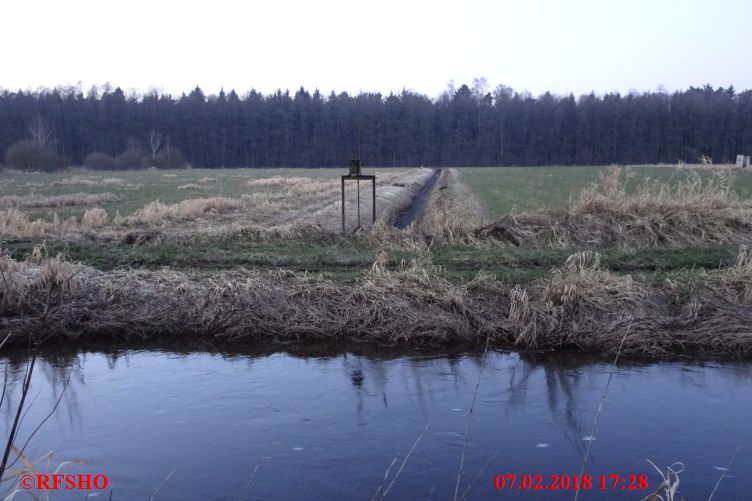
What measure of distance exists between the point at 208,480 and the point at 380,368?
3.69 meters

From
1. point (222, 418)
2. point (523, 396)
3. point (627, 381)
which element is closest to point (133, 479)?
point (222, 418)

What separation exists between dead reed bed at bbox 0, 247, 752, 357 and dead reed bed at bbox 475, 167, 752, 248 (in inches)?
180

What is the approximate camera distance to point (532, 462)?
6477mm

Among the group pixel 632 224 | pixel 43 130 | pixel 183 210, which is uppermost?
pixel 43 130

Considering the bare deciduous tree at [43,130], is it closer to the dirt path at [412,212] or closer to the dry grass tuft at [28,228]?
the dirt path at [412,212]

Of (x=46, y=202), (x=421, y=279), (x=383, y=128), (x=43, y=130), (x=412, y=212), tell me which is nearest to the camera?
(x=421, y=279)

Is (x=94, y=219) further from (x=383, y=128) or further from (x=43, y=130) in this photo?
(x=383, y=128)

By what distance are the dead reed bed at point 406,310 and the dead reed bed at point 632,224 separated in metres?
4.57

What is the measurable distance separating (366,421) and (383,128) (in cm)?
12079

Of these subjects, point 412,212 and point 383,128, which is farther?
point 383,128

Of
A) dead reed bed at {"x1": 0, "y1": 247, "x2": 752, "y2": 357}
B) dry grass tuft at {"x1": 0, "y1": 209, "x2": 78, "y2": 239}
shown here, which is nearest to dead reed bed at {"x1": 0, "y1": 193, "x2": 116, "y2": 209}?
dry grass tuft at {"x1": 0, "y1": 209, "x2": 78, "y2": 239}
